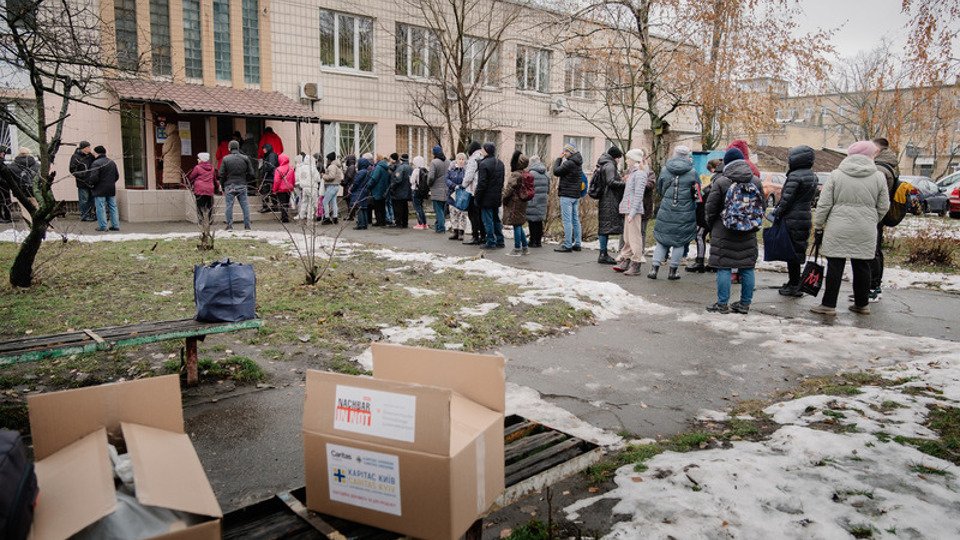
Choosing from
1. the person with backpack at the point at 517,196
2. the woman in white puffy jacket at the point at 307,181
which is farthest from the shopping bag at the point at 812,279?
the woman in white puffy jacket at the point at 307,181

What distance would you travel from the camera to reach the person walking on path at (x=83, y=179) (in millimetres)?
14156

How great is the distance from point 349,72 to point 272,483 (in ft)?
63.6

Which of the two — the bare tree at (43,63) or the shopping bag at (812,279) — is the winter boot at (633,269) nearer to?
the shopping bag at (812,279)

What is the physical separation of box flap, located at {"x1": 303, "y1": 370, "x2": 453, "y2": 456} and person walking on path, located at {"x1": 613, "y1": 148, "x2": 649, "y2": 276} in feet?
27.0

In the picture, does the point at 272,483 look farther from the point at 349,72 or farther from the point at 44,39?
the point at 349,72

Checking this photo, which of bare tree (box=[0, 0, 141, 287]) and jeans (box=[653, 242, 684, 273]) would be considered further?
jeans (box=[653, 242, 684, 273])

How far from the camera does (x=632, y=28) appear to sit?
17469 millimetres

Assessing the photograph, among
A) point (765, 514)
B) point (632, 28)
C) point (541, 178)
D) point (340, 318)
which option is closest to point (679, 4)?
point (632, 28)

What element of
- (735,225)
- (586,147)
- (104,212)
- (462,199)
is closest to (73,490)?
(735,225)

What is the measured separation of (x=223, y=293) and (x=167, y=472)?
3.04 m

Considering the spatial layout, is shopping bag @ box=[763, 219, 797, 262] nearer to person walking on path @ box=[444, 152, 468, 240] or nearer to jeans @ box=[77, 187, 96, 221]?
person walking on path @ box=[444, 152, 468, 240]

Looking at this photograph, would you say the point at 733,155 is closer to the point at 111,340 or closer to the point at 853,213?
the point at 853,213

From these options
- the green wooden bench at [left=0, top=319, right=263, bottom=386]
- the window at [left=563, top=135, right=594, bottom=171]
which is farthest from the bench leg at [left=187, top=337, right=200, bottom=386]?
the window at [left=563, top=135, right=594, bottom=171]

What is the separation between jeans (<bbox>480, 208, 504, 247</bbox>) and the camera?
12.5 meters
